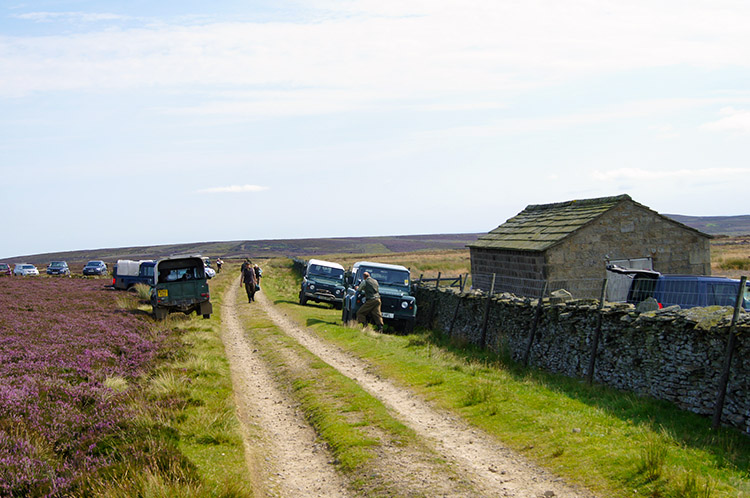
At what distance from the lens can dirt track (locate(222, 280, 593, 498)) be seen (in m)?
7.11

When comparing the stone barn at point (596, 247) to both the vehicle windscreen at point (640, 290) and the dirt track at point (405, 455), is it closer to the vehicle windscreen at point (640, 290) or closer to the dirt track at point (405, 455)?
the vehicle windscreen at point (640, 290)

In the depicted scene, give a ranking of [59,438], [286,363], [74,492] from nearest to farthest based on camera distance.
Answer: [74,492]
[59,438]
[286,363]

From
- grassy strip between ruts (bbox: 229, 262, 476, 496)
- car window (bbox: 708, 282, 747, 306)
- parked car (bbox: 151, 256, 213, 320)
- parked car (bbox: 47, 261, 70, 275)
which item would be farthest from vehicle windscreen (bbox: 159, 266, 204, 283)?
parked car (bbox: 47, 261, 70, 275)

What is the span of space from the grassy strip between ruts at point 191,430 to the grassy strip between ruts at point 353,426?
1.29m

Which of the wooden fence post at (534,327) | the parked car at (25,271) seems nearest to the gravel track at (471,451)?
the wooden fence post at (534,327)

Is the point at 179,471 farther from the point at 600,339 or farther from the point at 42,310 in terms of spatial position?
the point at 42,310

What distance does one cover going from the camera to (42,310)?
23.1 meters

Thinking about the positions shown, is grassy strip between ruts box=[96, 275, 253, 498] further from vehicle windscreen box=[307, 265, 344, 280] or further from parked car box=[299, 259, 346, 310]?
vehicle windscreen box=[307, 265, 344, 280]

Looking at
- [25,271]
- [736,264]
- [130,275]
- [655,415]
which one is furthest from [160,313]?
[25,271]

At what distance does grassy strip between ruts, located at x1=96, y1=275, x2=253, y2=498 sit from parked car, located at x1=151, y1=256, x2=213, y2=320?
28.1ft

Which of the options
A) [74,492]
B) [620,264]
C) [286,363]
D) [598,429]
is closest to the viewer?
[74,492]

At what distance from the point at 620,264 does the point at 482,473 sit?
57.3ft

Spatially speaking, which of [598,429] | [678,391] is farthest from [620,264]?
[598,429]

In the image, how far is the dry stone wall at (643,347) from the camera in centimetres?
919
